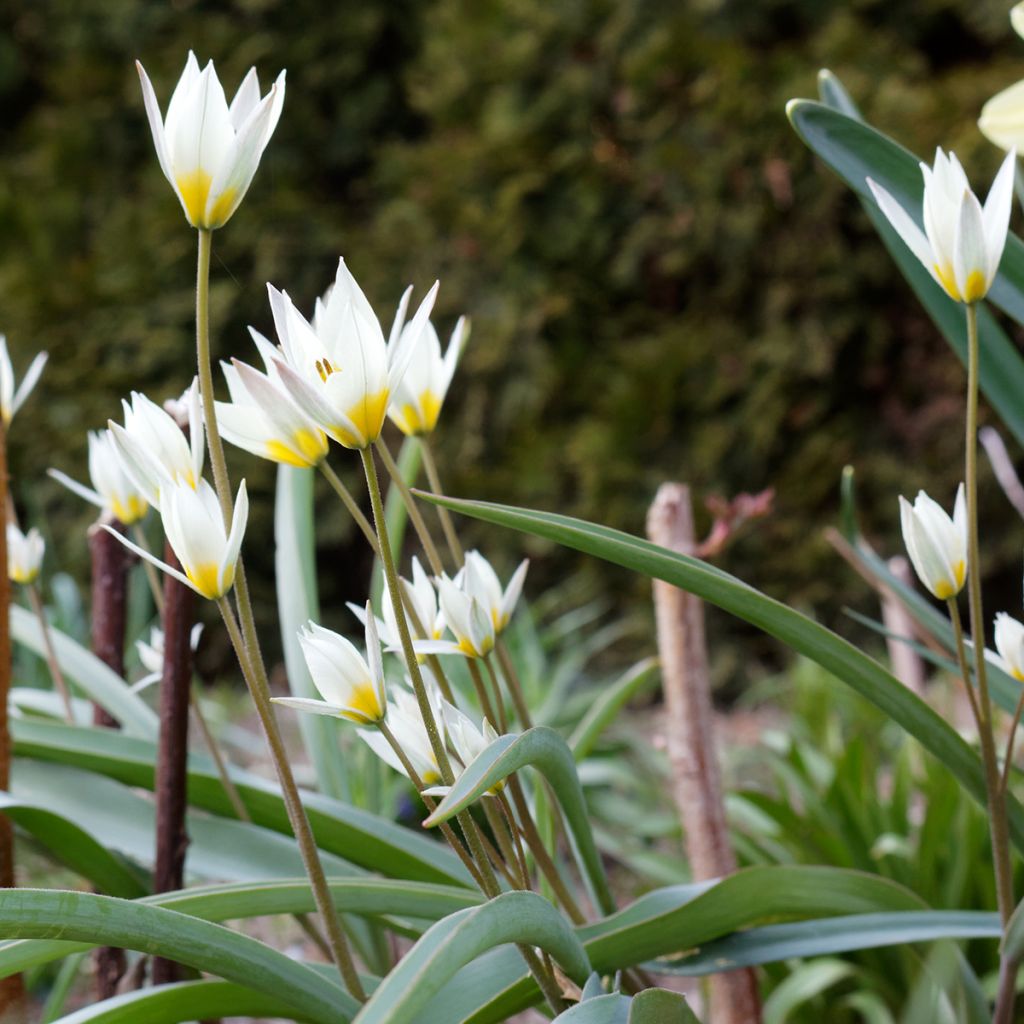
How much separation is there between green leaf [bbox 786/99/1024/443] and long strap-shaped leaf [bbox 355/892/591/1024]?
35 cm

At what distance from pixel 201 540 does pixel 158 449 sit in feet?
0.22

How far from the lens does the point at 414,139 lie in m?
3.20

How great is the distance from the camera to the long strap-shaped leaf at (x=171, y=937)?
12.8 inches

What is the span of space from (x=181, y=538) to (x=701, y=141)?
7.88 feet

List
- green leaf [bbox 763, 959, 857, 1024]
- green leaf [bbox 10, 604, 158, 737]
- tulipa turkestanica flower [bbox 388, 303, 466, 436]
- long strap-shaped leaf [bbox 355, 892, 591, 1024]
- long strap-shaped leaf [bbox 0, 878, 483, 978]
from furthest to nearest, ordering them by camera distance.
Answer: green leaf [bbox 763, 959, 857, 1024], green leaf [bbox 10, 604, 158, 737], tulipa turkestanica flower [bbox 388, 303, 466, 436], long strap-shaped leaf [bbox 0, 878, 483, 978], long strap-shaped leaf [bbox 355, 892, 591, 1024]

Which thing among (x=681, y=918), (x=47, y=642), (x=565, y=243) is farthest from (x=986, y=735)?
(x=565, y=243)

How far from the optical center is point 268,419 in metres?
0.36

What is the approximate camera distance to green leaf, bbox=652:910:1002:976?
495mm

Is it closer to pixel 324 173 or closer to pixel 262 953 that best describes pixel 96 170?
pixel 324 173

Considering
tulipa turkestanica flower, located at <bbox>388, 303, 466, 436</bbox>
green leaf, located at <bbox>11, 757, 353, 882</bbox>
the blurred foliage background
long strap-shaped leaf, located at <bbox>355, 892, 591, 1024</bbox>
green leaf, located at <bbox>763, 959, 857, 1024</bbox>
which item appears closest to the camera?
long strap-shaped leaf, located at <bbox>355, 892, 591, 1024</bbox>

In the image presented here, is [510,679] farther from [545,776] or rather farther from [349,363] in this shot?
[349,363]

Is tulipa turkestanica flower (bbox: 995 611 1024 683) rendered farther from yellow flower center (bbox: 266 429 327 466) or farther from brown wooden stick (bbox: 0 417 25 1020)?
brown wooden stick (bbox: 0 417 25 1020)

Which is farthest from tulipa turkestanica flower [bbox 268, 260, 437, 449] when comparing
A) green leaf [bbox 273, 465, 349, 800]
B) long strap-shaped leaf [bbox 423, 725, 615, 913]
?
green leaf [bbox 273, 465, 349, 800]

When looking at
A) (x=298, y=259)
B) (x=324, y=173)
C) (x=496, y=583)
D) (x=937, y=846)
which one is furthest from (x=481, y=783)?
(x=324, y=173)
